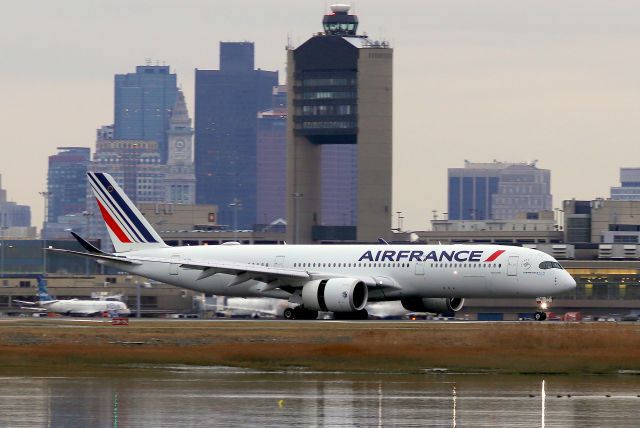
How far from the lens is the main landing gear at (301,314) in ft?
307

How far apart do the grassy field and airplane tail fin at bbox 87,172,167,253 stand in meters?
24.6

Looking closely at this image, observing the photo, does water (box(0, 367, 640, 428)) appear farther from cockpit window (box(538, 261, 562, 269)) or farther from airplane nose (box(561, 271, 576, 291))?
airplane nose (box(561, 271, 576, 291))

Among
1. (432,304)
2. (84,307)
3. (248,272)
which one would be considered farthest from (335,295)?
(84,307)

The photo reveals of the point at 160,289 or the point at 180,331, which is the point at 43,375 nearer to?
the point at 180,331

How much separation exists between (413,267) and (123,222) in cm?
2158

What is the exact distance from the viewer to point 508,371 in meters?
55.9

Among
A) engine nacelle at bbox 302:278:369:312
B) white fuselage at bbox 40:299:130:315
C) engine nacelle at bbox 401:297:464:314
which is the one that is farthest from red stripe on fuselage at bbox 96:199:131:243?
white fuselage at bbox 40:299:130:315

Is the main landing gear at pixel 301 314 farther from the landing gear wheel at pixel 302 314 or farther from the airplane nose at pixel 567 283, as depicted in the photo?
the airplane nose at pixel 567 283

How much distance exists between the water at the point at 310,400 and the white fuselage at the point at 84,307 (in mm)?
72992

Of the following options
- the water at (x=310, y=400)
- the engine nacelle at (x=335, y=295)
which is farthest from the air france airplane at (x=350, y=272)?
the water at (x=310, y=400)

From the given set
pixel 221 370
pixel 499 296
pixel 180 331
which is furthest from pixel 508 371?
pixel 499 296

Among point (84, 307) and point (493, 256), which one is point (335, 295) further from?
point (84, 307)

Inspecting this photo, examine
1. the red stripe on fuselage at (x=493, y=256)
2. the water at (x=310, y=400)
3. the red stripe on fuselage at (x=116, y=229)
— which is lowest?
the water at (x=310, y=400)

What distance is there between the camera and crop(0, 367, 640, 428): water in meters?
40.5
